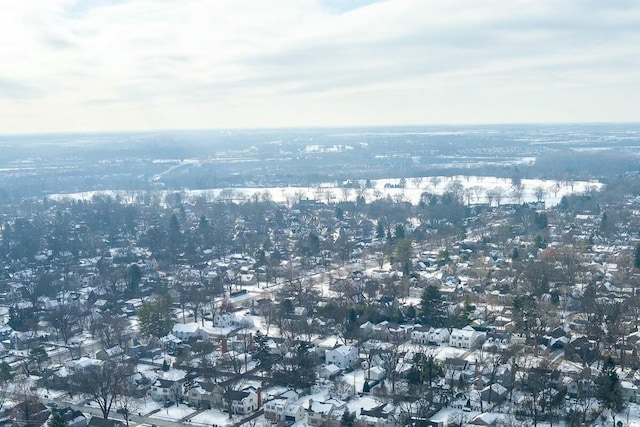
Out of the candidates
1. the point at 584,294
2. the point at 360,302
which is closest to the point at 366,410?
the point at 360,302

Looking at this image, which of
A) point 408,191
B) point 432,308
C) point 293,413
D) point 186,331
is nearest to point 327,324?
point 432,308

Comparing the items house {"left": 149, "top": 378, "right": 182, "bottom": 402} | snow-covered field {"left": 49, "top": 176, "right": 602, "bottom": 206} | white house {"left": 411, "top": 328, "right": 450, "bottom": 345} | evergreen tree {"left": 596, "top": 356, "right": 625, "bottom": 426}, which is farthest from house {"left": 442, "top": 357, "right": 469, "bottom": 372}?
snow-covered field {"left": 49, "top": 176, "right": 602, "bottom": 206}

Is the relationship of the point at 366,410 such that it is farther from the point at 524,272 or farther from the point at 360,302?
the point at 524,272

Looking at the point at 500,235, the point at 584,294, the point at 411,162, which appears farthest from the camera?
the point at 411,162

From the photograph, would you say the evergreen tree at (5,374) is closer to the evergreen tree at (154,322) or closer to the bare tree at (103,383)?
the bare tree at (103,383)

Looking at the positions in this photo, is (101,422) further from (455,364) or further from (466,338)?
(466,338)

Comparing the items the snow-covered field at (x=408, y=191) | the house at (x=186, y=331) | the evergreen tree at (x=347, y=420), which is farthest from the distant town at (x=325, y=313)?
the snow-covered field at (x=408, y=191)

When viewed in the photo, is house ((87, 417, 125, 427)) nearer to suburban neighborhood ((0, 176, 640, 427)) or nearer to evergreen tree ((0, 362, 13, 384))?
suburban neighborhood ((0, 176, 640, 427))
